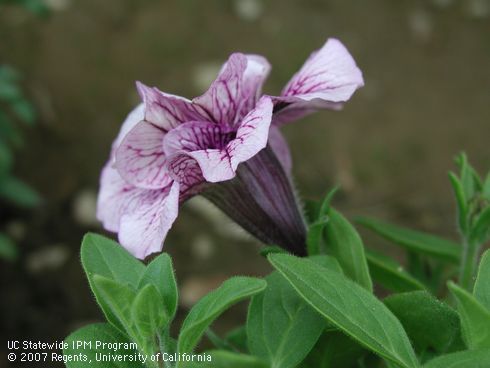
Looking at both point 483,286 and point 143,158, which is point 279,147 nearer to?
point 143,158

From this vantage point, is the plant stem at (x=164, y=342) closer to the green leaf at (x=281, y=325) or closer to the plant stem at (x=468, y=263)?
the green leaf at (x=281, y=325)

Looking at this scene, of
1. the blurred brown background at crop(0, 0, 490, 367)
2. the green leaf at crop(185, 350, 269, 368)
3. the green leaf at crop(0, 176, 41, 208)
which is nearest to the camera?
the green leaf at crop(185, 350, 269, 368)

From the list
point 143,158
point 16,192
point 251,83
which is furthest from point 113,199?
point 16,192

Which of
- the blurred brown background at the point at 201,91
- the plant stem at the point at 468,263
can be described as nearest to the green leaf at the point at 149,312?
the plant stem at the point at 468,263

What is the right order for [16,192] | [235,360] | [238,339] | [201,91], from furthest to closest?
[201,91], [16,192], [238,339], [235,360]

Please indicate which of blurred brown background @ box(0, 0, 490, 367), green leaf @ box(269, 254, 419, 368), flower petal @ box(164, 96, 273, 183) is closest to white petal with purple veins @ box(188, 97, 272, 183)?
flower petal @ box(164, 96, 273, 183)

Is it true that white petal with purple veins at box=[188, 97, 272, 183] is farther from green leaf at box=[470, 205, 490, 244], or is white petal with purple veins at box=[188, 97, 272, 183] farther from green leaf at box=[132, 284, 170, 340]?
green leaf at box=[470, 205, 490, 244]

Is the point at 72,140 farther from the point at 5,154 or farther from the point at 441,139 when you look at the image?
the point at 441,139
